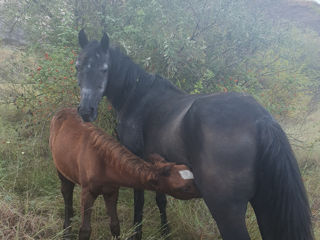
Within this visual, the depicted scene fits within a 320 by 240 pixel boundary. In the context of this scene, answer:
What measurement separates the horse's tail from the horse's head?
1.76 m

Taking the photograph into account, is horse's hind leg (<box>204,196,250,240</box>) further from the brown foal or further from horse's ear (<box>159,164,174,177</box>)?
horse's ear (<box>159,164,174,177</box>)

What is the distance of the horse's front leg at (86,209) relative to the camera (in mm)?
2465

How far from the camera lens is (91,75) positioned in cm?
287

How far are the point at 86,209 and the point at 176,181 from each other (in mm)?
1073

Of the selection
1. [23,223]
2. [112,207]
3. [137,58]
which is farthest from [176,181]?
[137,58]

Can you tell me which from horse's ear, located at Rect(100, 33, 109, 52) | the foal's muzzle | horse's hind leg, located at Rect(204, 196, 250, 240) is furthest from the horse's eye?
horse's hind leg, located at Rect(204, 196, 250, 240)

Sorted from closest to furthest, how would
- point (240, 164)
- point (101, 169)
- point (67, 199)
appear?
point (240, 164) → point (101, 169) → point (67, 199)

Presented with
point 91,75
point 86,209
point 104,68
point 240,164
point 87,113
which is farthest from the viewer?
point 104,68

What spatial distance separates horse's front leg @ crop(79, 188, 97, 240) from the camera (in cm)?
247

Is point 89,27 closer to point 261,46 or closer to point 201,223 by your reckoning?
point 261,46

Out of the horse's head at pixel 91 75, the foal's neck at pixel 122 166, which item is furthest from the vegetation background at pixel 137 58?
the foal's neck at pixel 122 166

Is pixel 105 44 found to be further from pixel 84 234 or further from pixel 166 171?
pixel 84 234

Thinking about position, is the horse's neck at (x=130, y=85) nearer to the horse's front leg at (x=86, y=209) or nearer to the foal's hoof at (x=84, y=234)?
the horse's front leg at (x=86, y=209)

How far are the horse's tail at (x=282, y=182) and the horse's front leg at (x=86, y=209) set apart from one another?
1565 mm
